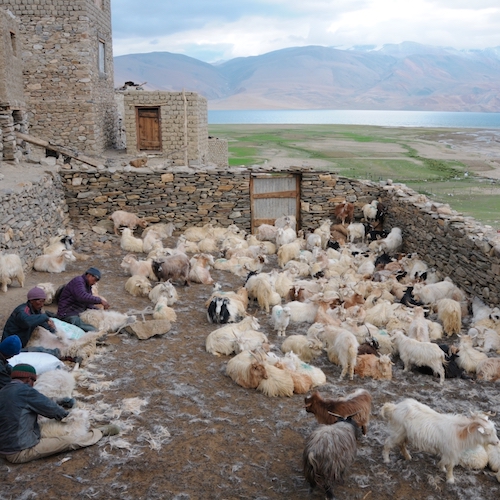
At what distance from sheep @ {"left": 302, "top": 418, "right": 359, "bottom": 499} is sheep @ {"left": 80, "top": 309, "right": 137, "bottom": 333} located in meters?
4.51

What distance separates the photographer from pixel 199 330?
30.4 ft

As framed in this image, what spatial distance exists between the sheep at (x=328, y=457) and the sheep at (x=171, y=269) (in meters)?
6.95

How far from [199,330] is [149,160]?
42.6 feet

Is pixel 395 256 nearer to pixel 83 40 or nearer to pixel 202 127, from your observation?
pixel 202 127

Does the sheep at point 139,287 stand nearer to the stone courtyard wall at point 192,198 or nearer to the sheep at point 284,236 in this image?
the stone courtyard wall at point 192,198

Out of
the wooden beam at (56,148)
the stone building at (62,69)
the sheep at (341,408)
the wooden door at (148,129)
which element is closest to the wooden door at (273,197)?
the wooden beam at (56,148)

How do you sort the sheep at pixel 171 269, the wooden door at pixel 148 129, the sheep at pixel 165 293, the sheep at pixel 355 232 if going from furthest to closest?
the wooden door at pixel 148 129, the sheep at pixel 355 232, the sheep at pixel 171 269, the sheep at pixel 165 293

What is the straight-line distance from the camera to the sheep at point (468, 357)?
25.6 feet

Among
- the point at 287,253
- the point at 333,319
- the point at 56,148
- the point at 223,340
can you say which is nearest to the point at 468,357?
the point at 333,319

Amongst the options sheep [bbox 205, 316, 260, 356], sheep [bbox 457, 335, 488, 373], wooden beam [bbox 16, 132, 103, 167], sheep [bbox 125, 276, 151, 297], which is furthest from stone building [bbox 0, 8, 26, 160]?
sheep [bbox 457, 335, 488, 373]

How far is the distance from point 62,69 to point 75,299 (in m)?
15.0

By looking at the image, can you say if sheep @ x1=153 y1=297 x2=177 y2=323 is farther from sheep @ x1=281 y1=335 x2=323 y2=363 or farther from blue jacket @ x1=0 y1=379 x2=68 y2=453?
blue jacket @ x1=0 y1=379 x2=68 y2=453

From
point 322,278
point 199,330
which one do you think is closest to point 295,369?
point 199,330

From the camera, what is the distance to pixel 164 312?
31.0 feet
